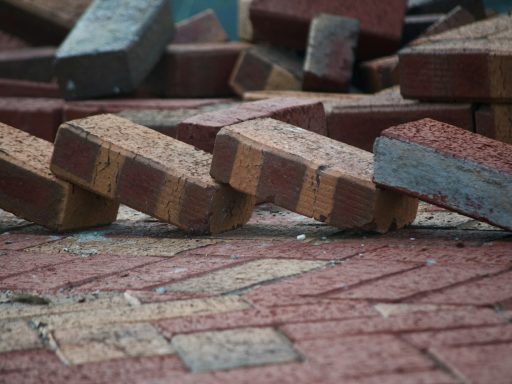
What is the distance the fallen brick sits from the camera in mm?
7574

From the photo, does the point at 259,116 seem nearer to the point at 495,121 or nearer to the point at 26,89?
the point at 495,121

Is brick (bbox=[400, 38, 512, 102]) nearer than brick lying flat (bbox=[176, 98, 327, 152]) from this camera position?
No

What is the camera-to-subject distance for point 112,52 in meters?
7.42

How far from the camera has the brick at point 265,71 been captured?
26.1 ft

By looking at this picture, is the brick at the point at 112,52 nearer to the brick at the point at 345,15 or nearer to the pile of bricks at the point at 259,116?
the pile of bricks at the point at 259,116

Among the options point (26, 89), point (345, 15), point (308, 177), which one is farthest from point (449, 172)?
point (26, 89)

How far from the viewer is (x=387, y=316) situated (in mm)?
3100

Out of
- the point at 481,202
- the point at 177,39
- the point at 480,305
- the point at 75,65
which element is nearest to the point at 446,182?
the point at 481,202

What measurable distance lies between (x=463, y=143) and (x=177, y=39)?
18.8 ft

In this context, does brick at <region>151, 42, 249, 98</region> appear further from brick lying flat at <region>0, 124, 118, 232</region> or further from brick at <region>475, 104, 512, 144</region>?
brick lying flat at <region>0, 124, 118, 232</region>

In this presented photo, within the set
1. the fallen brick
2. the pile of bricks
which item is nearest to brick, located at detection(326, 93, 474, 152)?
the pile of bricks

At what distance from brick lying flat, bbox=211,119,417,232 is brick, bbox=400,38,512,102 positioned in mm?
1219

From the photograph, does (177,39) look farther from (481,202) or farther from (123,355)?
(123,355)

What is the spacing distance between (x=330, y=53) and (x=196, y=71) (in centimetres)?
122
